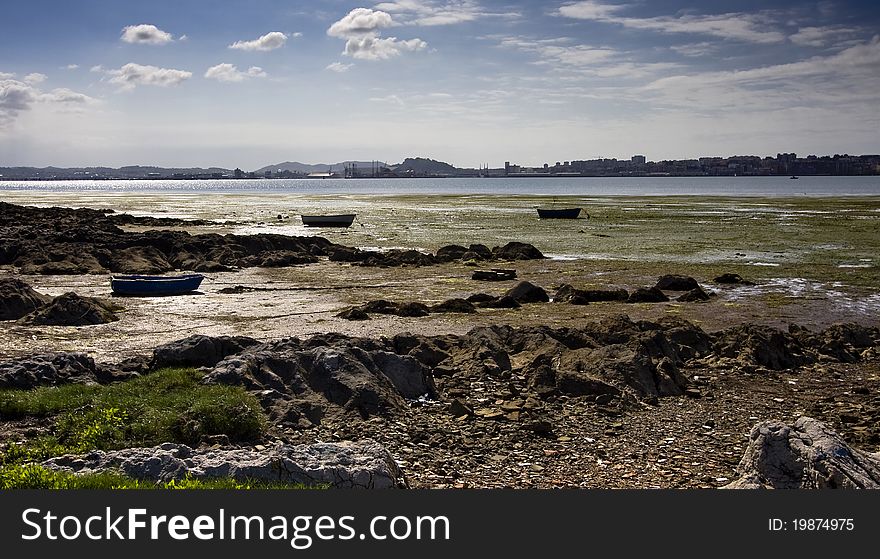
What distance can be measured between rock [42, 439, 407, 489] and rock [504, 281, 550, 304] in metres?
14.1

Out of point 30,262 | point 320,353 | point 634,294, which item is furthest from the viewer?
point 30,262

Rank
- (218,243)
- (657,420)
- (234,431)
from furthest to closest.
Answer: (218,243), (657,420), (234,431)

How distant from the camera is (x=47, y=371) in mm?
11664

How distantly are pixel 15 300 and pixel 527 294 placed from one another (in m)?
12.4

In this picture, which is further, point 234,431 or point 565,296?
point 565,296

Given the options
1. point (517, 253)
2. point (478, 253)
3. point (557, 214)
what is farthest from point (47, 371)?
point (557, 214)

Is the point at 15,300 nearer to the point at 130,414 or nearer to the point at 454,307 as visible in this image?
the point at 454,307

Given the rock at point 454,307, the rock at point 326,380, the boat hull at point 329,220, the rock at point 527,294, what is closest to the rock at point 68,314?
the rock at point 326,380

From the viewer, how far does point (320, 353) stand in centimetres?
1198

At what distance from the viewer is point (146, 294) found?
22.9m

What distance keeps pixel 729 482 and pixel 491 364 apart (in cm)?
520

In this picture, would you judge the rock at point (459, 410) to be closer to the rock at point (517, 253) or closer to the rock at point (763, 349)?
the rock at point (763, 349)

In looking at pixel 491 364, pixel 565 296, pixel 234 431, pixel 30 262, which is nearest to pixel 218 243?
pixel 30 262

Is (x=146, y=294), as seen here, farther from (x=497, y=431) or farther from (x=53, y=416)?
(x=497, y=431)
